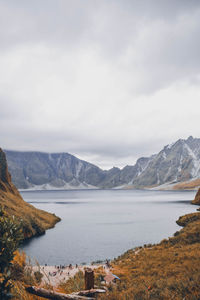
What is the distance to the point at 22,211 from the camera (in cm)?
5462

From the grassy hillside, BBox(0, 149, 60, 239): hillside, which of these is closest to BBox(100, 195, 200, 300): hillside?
the grassy hillside

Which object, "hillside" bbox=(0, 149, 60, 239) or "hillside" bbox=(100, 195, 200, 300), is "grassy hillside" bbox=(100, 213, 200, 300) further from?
"hillside" bbox=(0, 149, 60, 239)

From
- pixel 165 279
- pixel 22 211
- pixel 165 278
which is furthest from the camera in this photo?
pixel 22 211

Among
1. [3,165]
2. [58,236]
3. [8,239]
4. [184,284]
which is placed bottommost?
[58,236]

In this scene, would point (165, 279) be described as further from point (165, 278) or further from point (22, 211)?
point (22, 211)

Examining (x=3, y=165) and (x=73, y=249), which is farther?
(x=3, y=165)

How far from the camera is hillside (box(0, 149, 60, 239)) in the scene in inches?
1960

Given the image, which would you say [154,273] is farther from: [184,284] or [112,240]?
[112,240]

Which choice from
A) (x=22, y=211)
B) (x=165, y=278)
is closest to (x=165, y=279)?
(x=165, y=278)

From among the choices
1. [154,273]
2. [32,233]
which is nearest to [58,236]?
[32,233]

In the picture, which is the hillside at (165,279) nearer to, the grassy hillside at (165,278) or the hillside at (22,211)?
the grassy hillside at (165,278)

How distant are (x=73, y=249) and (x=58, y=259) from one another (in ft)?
20.8

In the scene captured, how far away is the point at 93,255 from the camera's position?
36344 millimetres

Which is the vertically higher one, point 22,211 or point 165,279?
point 165,279
